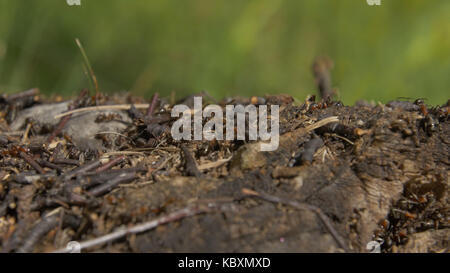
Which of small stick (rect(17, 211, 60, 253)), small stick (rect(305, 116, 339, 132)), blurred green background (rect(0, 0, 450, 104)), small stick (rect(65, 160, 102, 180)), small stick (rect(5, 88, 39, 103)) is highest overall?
blurred green background (rect(0, 0, 450, 104))

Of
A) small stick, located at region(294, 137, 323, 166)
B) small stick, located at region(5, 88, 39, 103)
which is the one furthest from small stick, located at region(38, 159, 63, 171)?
small stick, located at region(5, 88, 39, 103)

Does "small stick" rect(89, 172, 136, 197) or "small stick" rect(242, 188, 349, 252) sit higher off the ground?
"small stick" rect(89, 172, 136, 197)

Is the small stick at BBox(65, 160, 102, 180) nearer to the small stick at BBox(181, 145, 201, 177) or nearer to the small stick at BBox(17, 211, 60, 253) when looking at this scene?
the small stick at BBox(17, 211, 60, 253)

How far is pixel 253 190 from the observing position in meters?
1.92

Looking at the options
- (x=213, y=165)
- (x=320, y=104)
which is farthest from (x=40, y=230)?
(x=320, y=104)

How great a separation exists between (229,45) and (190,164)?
429 cm

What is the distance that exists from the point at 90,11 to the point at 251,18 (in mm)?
2452

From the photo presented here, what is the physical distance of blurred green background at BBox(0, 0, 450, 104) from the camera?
5.89m

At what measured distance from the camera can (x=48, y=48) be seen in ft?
20.8

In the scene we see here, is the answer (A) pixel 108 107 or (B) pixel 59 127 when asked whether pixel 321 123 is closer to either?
(A) pixel 108 107

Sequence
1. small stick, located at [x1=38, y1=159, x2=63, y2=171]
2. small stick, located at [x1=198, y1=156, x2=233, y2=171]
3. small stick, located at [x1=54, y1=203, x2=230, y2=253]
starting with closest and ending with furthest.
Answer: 1. small stick, located at [x1=54, y1=203, x2=230, y2=253]
2. small stick, located at [x1=198, y1=156, x2=233, y2=171]
3. small stick, located at [x1=38, y1=159, x2=63, y2=171]

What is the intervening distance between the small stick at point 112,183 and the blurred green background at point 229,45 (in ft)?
12.6

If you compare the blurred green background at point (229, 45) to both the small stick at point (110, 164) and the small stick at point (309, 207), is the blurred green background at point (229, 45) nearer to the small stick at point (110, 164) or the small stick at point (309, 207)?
the small stick at point (110, 164)

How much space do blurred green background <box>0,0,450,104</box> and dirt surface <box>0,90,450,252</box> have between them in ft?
11.7
